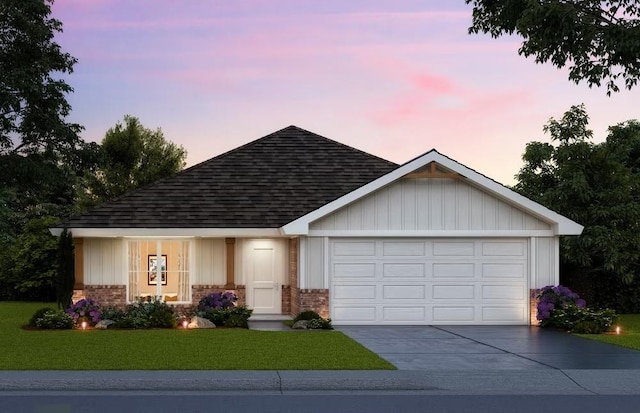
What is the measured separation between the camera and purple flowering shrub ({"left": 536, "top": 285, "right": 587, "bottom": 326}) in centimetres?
2423

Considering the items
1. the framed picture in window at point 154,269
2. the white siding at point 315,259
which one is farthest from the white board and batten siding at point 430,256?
the framed picture in window at point 154,269

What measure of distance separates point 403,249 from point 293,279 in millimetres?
3729

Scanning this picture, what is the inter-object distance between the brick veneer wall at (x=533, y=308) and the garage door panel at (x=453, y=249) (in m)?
1.95

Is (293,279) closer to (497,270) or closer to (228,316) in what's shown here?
(228,316)

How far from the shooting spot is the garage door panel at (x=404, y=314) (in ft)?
81.1

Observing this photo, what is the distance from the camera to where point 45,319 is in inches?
923

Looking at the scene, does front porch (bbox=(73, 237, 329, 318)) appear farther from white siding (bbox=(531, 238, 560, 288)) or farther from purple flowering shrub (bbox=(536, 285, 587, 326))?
purple flowering shrub (bbox=(536, 285, 587, 326))

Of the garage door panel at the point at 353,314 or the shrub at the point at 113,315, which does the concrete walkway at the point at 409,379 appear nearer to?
the garage door panel at the point at 353,314

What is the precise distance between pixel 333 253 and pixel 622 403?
43.2 feet

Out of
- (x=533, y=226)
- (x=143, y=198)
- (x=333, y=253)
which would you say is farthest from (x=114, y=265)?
(x=533, y=226)

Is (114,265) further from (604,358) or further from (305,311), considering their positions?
(604,358)

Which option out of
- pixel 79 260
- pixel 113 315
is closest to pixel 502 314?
pixel 113 315

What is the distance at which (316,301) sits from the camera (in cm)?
2448

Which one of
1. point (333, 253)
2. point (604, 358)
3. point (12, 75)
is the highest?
point (12, 75)
